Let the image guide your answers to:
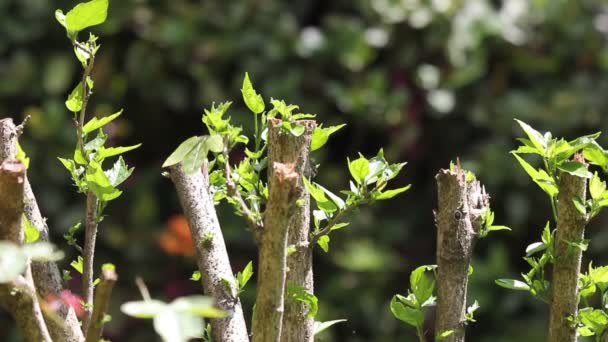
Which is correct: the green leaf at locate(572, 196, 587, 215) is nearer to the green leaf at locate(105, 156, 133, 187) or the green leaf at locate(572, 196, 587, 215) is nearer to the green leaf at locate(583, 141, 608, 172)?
the green leaf at locate(583, 141, 608, 172)

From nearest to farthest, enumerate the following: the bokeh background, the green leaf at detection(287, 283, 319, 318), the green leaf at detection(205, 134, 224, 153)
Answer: the green leaf at detection(205, 134, 224, 153) → the green leaf at detection(287, 283, 319, 318) → the bokeh background

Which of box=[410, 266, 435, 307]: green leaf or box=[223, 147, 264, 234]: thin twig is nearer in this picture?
box=[223, 147, 264, 234]: thin twig

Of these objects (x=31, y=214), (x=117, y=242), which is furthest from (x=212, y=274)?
(x=117, y=242)

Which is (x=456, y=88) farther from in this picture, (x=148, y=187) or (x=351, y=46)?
(x=148, y=187)

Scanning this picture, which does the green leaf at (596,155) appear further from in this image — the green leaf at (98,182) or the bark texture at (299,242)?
the green leaf at (98,182)

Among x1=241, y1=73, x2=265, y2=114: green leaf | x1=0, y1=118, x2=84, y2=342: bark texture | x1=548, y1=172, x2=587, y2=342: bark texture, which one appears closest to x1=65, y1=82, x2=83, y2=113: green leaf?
x1=0, y1=118, x2=84, y2=342: bark texture

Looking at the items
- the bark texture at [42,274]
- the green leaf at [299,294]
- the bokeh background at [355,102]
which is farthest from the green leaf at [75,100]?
the bokeh background at [355,102]
